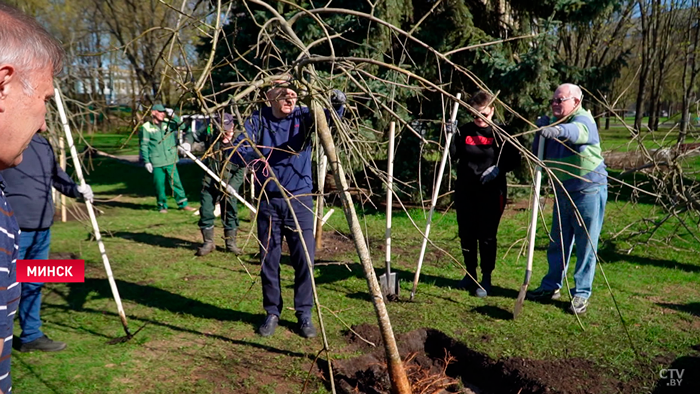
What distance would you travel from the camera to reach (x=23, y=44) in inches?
44.9

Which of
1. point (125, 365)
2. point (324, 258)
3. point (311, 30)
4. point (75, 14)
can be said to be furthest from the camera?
point (75, 14)

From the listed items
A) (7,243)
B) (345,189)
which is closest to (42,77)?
(7,243)

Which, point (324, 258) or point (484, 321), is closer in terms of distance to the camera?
point (484, 321)

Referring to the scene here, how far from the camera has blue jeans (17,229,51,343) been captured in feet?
13.2

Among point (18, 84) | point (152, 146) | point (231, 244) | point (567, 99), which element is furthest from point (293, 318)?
point (152, 146)

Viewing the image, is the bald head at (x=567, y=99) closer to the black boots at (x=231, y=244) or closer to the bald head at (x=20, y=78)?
the bald head at (x=20, y=78)

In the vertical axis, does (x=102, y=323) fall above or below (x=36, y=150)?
below

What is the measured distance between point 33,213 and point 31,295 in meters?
0.63

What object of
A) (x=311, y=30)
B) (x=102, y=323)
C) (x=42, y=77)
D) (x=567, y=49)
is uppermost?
(x=567, y=49)

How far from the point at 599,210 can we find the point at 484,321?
1.40 m

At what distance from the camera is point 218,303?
5.11 metres

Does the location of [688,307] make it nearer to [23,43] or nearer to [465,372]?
[465,372]

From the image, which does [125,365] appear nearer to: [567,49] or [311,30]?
[311,30]

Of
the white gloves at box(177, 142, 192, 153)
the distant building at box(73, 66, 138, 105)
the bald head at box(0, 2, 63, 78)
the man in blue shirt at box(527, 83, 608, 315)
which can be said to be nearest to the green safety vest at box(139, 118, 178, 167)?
the distant building at box(73, 66, 138, 105)
